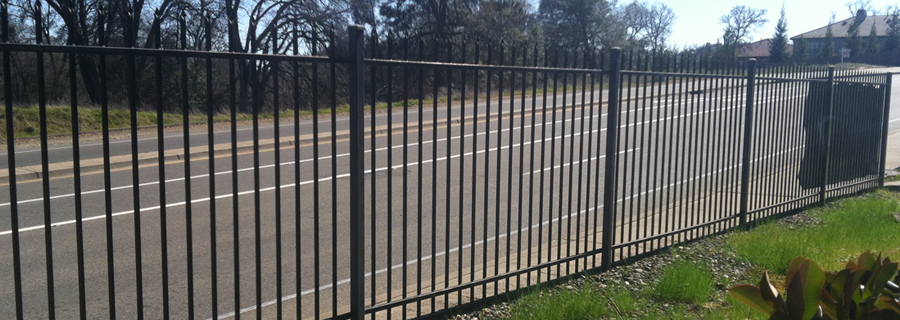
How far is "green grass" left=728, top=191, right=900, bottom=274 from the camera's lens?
20.6 feet

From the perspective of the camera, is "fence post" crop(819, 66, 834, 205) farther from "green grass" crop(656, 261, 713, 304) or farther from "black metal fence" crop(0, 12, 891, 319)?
"green grass" crop(656, 261, 713, 304)


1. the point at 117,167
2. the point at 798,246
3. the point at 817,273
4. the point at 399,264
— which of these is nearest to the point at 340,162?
the point at 117,167

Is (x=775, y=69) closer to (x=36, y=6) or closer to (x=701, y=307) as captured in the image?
(x=701, y=307)

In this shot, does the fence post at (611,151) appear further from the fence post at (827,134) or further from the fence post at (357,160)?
the fence post at (827,134)

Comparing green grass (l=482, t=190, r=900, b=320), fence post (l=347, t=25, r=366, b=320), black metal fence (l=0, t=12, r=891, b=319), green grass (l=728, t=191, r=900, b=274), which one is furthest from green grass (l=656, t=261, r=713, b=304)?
fence post (l=347, t=25, r=366, b=320)

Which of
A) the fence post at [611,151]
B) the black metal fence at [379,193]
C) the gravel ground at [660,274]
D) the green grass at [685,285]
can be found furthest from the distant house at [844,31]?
the green grass at [685,285]

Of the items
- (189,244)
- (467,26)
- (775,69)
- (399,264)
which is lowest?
(399,264)

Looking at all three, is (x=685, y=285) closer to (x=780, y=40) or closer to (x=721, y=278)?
(x=721, y=278)

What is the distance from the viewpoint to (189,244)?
11.4 ft

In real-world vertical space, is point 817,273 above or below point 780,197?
above

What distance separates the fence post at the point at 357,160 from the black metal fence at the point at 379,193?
0.01 m

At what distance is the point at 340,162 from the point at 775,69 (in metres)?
7.80

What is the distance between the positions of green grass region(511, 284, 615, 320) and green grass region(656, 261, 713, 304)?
55 cm

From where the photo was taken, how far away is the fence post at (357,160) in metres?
3.89
